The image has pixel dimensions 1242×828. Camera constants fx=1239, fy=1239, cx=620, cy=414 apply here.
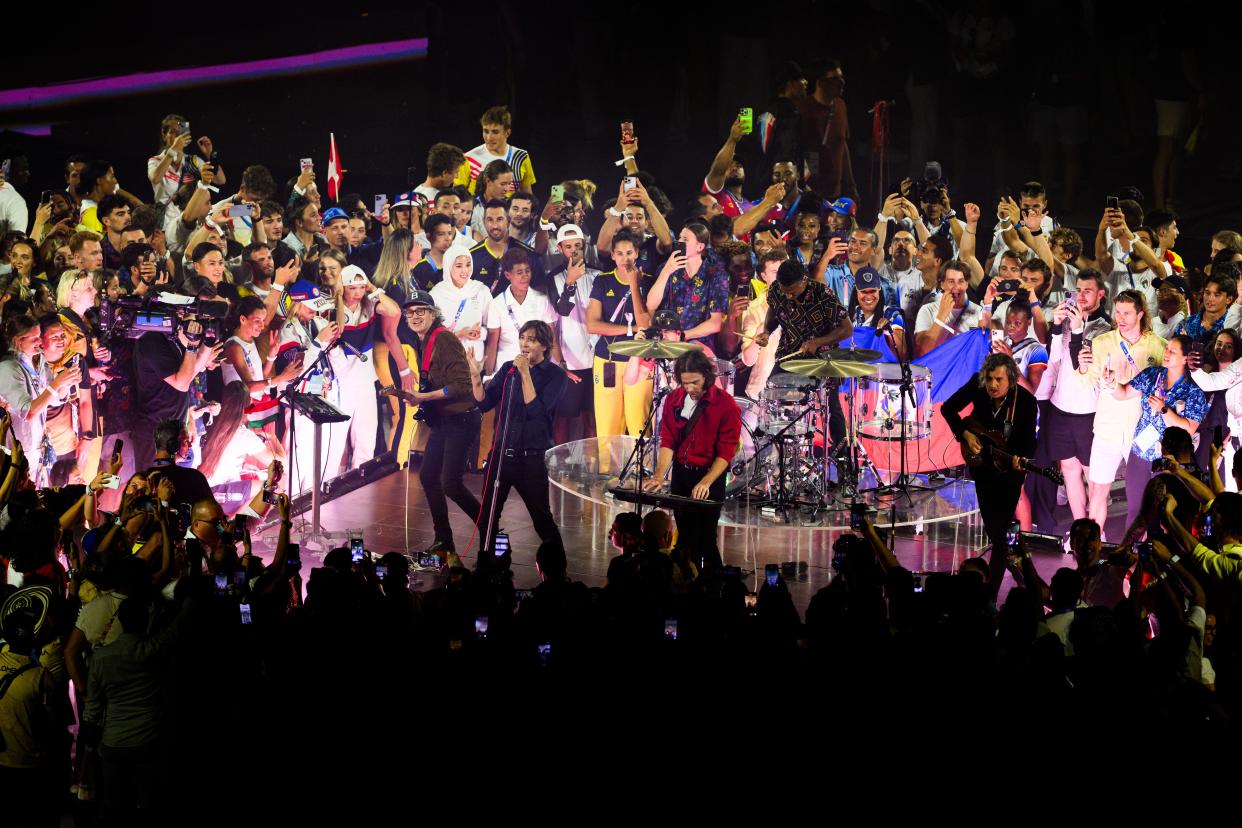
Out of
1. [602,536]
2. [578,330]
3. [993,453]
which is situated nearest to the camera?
[993,453]

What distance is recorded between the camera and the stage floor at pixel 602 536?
1045cm

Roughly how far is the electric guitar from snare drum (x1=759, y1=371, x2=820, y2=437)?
2.20 meters

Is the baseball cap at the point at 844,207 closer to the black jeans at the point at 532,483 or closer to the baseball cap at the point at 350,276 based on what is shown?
Answer: the black jeans at the point at 532,483

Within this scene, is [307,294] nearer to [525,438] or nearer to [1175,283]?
[525,438]

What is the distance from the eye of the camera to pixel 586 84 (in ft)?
43.2

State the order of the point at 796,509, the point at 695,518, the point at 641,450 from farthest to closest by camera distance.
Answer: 1. the point at 796,509
2. the point at 641,450
3. the point at 695,518

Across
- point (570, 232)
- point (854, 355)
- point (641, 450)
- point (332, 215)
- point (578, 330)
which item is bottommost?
point (641, 450)

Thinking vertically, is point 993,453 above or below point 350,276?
below

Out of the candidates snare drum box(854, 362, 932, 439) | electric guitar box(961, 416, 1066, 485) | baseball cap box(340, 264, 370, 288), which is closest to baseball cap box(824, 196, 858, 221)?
snare drum box(854, 362, 932, 439)

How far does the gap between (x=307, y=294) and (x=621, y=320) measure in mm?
3261

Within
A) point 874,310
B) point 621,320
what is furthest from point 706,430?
point 874,310

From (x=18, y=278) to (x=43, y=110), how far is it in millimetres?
2016

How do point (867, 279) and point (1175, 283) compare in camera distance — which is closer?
point (1175, 283)

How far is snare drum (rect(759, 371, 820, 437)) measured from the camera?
10.8m
